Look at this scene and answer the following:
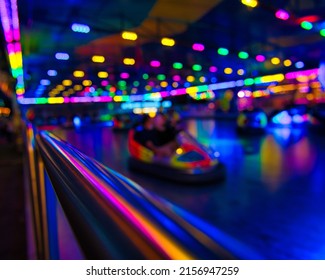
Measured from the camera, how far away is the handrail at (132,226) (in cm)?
29

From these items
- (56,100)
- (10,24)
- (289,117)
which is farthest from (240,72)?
(56,100)

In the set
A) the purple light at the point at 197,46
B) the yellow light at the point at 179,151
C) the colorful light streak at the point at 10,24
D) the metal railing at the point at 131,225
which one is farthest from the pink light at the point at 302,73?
the metal railing at the point at 131,225

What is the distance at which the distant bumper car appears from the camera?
12.4m

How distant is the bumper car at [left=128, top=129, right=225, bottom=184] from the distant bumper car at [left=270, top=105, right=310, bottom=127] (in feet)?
29.7

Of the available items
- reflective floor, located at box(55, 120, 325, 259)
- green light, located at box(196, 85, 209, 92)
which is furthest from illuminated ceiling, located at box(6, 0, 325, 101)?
green light, located at box(196, 85, 209, 92)

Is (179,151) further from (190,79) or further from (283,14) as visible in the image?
(190,79)

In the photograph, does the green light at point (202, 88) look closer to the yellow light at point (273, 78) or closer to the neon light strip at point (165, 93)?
the neon light strip at point (165, 93)

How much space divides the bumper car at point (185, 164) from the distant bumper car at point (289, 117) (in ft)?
29.7

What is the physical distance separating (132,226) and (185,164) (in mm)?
3593

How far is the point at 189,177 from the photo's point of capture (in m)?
3.74

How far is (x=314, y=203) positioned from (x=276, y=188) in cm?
57

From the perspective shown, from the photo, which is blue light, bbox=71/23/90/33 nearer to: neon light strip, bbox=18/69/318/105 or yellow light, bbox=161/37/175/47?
yellow light, bbox=161/37/175/47
